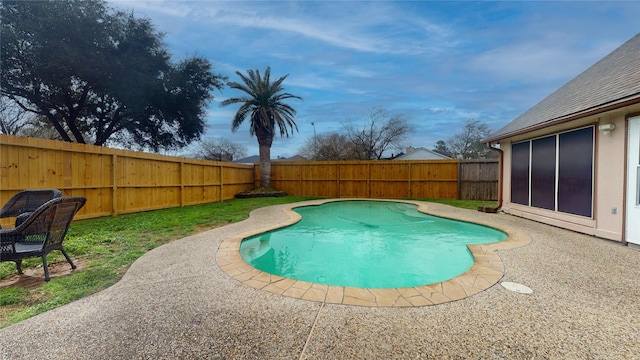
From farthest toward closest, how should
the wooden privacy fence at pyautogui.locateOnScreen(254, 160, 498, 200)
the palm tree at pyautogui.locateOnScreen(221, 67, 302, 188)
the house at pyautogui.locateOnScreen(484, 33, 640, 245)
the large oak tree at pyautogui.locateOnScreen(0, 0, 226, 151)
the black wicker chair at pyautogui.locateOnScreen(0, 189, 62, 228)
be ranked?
the palm tree at pyautogui.locateOnScreen(221, 67, 302, 188), the wooden privacy fence at pyautogui.locateOnScreen(254, 160, 498, 200), the large oak tree at pyautogui.locateOnScreen(0, 0, 226, 151), the house at pyautogui.locateOnScreen(484, 33, 640, 245), the black wicker chair at pyautogui.locateOnScreen(0, 189, 62, 228)

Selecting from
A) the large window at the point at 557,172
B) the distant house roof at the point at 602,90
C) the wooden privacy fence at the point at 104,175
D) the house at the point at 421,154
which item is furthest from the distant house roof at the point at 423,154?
the wooden privacy fence at the point at 104,175

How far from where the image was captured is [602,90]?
5539mm

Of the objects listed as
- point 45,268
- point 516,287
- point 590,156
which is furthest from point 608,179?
point 45,268

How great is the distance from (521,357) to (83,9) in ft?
53.4

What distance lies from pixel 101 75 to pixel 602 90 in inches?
671

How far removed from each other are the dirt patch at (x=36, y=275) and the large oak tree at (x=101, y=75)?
1082 cm

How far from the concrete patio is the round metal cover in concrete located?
82mm

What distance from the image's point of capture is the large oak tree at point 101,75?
9.94 metres

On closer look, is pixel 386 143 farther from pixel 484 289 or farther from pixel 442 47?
pixel 484 289

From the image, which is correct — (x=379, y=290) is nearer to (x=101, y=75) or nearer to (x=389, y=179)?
(x=389, y=179)

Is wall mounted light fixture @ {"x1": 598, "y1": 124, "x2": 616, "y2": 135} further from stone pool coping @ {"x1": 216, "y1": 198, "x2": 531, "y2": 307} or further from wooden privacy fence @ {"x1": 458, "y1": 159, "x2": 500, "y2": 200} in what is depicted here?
wooden privacy fence @ {"x1": 458, "y1": 159, "x2": 500, "y2": 200}

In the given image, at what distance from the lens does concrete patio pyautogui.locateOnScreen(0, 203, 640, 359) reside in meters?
1.85

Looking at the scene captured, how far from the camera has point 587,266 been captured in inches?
142

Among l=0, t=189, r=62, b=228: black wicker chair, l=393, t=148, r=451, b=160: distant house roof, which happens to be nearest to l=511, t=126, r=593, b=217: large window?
l=0, t=189, r=62, b=228: black wicker chair
